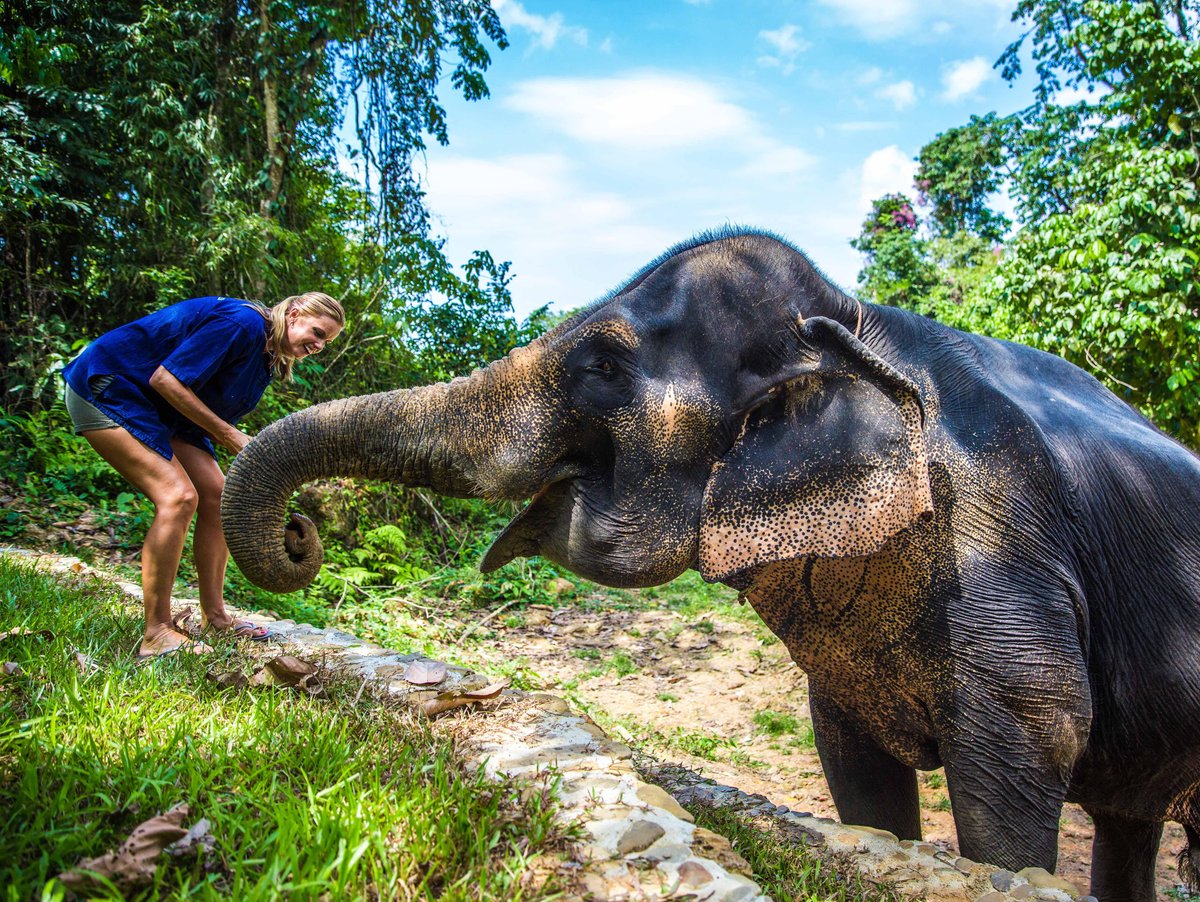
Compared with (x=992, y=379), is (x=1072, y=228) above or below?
above

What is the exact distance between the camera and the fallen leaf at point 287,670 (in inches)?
102

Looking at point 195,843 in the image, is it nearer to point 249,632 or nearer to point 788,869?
point 788,869

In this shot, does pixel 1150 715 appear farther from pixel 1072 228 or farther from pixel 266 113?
pixel 266 113

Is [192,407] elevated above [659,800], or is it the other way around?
[192,407]

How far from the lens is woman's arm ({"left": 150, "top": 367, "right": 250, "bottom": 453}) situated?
315 cm

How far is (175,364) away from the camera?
3170mm

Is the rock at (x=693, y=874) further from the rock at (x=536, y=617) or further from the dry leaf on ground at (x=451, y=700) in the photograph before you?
the rock at (x=536, y=617)

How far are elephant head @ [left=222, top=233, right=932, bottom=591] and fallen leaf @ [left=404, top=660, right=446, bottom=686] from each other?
47 cm

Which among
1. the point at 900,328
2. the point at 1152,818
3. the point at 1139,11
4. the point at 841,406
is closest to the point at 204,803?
the point at 841,406

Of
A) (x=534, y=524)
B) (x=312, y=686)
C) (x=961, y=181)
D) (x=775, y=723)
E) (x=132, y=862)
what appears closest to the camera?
(x=132, y=862)

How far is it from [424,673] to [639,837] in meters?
1.21

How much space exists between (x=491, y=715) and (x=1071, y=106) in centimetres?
1863

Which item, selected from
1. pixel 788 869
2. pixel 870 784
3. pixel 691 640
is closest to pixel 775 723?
pixel 691 640

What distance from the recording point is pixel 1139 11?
8039 millimetres
